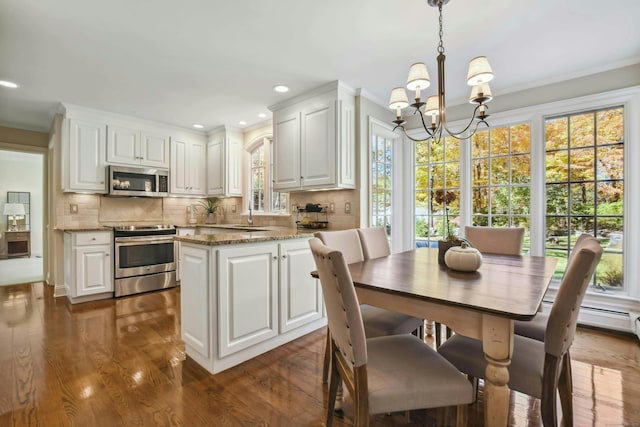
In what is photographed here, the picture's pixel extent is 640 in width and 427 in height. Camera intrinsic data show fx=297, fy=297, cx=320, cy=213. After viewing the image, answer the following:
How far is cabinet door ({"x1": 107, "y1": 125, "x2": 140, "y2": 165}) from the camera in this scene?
4094 millimetres

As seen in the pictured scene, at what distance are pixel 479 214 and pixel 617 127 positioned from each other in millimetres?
1429

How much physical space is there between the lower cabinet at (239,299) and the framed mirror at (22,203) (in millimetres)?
8123

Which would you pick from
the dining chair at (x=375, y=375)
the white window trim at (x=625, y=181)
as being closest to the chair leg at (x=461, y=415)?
the dining chair at (x=375, y=375)

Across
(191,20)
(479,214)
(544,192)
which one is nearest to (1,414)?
(191,20)

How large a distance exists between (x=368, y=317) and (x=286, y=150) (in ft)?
7.92

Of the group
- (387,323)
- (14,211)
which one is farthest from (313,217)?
(14,211)

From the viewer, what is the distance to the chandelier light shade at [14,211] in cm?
710

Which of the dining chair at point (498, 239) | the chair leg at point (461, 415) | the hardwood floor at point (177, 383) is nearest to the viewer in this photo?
the chair leg at point (461, 415)

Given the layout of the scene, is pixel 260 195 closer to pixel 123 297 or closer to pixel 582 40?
pixel 123 297

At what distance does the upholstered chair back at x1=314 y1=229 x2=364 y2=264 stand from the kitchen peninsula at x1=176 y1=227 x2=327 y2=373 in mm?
554

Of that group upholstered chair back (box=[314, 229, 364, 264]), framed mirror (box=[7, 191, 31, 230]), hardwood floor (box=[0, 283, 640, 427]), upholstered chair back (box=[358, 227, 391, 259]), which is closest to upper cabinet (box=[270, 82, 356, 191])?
upholstered chair back (box=[358, 227, 391, 259])

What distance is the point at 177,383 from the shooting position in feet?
6.33

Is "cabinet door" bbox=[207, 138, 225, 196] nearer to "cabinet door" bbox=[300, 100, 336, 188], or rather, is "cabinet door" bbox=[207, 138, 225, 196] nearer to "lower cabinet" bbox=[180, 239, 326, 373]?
"cabinet door" bbox=[300, 100, 336, 188]

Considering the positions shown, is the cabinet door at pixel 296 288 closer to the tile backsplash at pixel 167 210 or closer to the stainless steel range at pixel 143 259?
the tile backsplash at pixel 167 210
